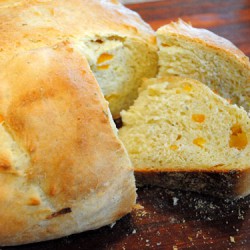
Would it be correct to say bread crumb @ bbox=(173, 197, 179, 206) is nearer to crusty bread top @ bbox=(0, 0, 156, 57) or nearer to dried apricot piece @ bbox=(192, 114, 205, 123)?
dried apricot piece @ bbox=(192, 114, 205, 123)

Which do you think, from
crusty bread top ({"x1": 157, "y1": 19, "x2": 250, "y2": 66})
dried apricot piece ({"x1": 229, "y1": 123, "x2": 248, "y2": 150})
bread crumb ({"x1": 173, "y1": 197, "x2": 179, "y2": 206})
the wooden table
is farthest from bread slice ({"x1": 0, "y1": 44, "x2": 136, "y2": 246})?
crusty bread top ({"x1": 157, "y1": 19, "x2": 250, "y2": 66})

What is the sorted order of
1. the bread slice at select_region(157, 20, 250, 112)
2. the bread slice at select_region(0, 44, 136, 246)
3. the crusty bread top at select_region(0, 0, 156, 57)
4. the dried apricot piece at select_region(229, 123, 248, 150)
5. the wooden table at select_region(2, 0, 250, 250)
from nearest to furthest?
the bread slice at select_region(0, 44, 136, 246)
the wooden table at select_region(2, 0, 250, 250)
the crusty bread top at select_region(0, 0, 156, 57)
the dried apricot piece at select_region(229, 123, 248, 150)
the bread slice at select_region(157, 20, 250, 112)

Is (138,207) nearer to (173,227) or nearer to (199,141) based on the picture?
(173,227)

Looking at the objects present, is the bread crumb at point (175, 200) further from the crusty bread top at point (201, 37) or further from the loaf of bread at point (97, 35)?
the crusty bread top at point (201, 37)

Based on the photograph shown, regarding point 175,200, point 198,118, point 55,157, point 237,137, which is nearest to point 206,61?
point 198,118

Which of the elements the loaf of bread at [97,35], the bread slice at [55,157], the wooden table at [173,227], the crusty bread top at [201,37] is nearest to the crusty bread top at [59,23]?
the loaf of bread at [97,35]

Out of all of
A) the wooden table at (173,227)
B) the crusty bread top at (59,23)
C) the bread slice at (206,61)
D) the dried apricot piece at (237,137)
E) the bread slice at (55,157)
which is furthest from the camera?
the bread slice at (206,61)
